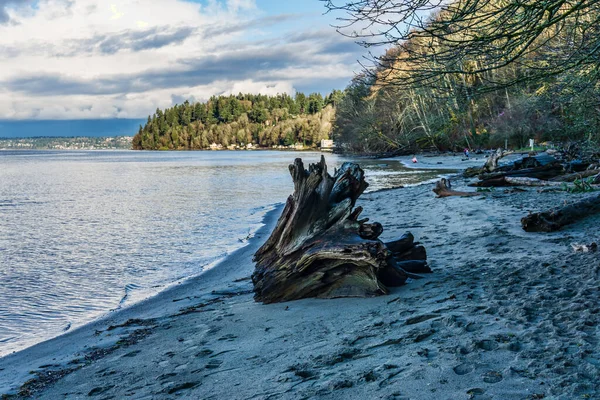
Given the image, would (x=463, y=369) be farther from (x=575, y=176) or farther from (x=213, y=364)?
(x=575, y=176)

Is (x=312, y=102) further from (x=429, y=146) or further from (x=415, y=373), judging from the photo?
(x=415, y=373)

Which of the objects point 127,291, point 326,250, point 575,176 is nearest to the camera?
point 326,250

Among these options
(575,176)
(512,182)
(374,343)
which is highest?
(575,176)

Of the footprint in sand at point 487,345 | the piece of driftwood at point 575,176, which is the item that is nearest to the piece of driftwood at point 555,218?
the footprint in sand at point 487,345

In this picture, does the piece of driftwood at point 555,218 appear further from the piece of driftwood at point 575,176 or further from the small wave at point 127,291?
the piece of driftwood at point 575,176

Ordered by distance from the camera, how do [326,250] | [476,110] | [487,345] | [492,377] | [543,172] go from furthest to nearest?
[476,110]
[543,172]
[326,250]
[487,345]
[492,377]

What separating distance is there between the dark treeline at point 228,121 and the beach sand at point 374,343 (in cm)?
16408

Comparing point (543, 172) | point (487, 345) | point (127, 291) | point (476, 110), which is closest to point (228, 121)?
point (476, 110)

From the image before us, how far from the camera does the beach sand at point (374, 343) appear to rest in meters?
3.19

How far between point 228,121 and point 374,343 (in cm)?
19327

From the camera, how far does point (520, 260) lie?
6195 millimetres

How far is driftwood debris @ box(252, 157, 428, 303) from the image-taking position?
5.42 m

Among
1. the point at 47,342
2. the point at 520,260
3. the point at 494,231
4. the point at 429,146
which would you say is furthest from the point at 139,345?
the point at 429,146

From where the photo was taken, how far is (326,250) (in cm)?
554
